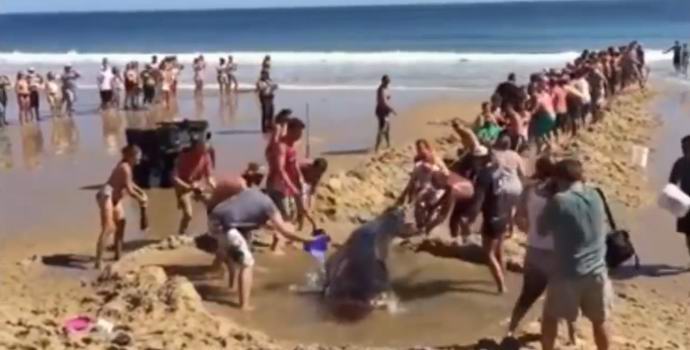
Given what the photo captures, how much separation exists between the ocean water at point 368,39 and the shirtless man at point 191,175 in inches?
982

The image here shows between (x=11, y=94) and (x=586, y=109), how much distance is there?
20630 mm

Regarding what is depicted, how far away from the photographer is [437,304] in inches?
435

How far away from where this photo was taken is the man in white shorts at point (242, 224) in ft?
34.7

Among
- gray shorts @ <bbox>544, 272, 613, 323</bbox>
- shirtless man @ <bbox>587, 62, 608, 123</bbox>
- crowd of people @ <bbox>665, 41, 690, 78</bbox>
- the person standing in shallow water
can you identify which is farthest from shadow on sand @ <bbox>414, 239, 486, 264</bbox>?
crowd of people @ <bbox>665, 41, 690, 78</bbox>

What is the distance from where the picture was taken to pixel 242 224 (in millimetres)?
10641

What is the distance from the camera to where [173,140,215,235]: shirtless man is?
538 inches

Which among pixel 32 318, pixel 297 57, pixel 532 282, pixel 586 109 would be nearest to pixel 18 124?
pixel 586 109

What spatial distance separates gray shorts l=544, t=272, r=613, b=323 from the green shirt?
7 cm

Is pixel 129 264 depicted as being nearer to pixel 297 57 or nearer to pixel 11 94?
pixel 11 94

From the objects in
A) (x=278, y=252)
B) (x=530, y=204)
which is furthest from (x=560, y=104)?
(x=530, y=204)

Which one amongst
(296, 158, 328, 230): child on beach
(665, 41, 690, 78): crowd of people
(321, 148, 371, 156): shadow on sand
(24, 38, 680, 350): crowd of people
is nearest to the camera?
(24, 38, 680, 350): crowd of people

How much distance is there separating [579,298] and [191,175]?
6473 millimetres

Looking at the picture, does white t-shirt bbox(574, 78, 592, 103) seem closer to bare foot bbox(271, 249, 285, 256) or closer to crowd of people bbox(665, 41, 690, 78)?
bare foot bbox(271, 249, 285, 256)

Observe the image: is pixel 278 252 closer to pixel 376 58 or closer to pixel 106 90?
pixel 106 90
